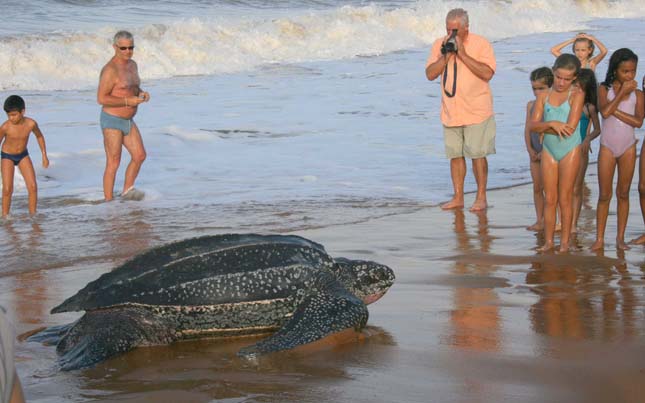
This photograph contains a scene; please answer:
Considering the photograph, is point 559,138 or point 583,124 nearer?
point 559,138

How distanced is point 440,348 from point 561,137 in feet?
6.79

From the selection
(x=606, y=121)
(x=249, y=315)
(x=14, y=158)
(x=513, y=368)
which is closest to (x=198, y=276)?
(x=249, y=315)

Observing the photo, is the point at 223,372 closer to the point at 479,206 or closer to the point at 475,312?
the point at 475,312

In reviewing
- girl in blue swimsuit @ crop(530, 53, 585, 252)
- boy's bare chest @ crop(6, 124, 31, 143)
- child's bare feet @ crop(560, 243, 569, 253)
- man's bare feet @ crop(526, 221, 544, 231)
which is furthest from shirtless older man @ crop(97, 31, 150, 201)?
child's bare feet @ crop(560, 243, 569, 253)

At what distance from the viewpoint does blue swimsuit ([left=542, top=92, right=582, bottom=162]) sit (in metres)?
5.45

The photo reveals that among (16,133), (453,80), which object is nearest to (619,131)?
(453,80)

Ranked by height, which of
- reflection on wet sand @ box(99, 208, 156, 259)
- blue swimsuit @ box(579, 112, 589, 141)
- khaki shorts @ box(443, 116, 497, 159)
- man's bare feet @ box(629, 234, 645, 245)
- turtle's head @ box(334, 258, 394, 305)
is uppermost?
blue swimsuit @ box(579, 112, 589, 141)

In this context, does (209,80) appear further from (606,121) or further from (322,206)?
(606,121)

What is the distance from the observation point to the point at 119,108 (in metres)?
7.95

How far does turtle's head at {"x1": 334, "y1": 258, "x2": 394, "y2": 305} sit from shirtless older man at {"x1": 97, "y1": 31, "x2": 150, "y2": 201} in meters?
4.07

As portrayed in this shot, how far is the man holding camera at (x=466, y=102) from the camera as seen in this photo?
7.14 meters

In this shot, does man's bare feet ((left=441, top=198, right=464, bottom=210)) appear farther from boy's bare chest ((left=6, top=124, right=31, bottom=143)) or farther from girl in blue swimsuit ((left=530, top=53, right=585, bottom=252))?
boy's bare chest ((left=6, top=124, right=31, bottom=143))

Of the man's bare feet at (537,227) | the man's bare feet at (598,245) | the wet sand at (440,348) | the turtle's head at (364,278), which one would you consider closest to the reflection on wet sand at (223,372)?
the wet sand at (440,348)

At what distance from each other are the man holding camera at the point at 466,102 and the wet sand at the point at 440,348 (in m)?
1.85
